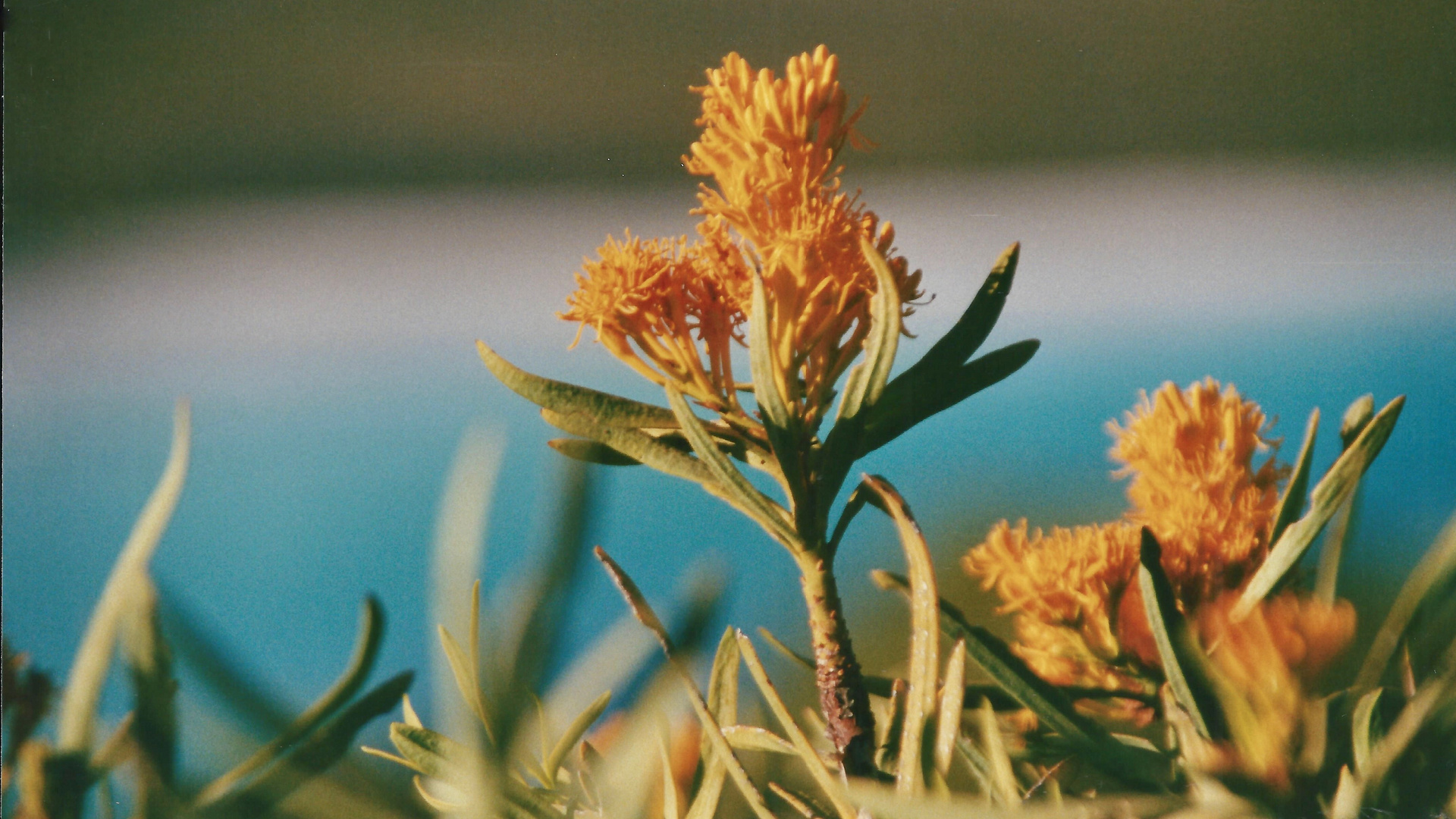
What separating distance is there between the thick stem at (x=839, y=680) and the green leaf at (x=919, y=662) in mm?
16

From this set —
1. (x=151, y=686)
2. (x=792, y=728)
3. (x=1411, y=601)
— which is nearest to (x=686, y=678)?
(x=792, y=728)

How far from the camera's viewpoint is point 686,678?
0.91 ft

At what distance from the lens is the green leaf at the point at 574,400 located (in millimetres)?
301

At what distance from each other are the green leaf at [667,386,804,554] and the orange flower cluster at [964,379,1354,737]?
83mm

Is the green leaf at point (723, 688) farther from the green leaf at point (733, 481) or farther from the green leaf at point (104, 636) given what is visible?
the green leaf at point (104, 636)

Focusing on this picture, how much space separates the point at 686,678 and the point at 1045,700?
0.11m

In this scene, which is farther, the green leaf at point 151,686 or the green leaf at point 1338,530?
the green leaf at point 1338,530

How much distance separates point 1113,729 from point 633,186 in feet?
0.99

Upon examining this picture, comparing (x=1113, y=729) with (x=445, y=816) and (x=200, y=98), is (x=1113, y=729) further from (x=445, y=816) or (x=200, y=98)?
(x=200, y=98)

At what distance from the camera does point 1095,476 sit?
0.46 meters

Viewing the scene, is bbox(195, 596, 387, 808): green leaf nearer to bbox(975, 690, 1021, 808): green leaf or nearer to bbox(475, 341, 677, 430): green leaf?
bbox(475, 341, 677, 430): green leaf

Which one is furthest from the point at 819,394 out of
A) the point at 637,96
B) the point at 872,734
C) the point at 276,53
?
the point at 276,53

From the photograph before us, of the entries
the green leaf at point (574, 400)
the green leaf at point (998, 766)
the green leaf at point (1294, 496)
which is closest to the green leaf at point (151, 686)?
the green leaf at point (574, 400)

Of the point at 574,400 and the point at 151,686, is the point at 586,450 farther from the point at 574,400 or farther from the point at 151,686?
the point at 151,686
